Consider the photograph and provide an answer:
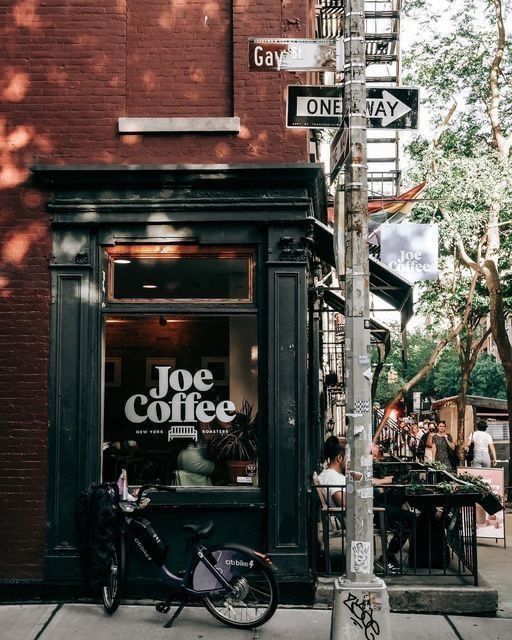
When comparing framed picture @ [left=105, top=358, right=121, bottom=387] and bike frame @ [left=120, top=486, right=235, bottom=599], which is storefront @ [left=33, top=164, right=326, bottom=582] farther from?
bike frame @ [left=120, top=486, right=235, bottom=599]

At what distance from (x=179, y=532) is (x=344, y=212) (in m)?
3.88

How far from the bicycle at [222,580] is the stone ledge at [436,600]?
35.8 inches

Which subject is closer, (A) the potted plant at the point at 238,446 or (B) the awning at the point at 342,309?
(A) the potted plant at the point at 238,446

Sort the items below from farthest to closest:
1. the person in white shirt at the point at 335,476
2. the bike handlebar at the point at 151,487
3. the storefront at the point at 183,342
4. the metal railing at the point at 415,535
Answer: the person in white shirt at the point at 335,476 < the metal railing at the point at 415,535 < the storefront at the point at 183,342 < the bike handlebar at the point at 151,487

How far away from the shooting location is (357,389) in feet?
21.1

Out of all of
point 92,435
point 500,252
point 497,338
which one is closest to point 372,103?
point 92,435

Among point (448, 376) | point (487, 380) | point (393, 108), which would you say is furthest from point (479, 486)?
point (448, 376)

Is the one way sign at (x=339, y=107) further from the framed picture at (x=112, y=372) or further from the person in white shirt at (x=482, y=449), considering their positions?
the person in white shirt at (x=482, y=449)

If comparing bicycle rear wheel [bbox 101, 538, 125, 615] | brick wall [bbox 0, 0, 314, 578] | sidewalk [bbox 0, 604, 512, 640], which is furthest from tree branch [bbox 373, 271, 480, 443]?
bicycle rear wheel [bbox 101, 538, 125, 615]

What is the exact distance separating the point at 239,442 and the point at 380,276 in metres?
2.63

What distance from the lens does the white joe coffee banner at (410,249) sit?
42.1ft

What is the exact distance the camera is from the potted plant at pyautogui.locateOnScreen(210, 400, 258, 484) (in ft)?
29.1

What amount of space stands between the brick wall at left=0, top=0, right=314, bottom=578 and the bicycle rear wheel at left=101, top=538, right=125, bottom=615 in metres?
1.40

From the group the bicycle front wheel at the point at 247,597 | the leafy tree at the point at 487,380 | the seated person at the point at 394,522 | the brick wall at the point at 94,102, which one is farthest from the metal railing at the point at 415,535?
the leafy tree at the point at 487,380
